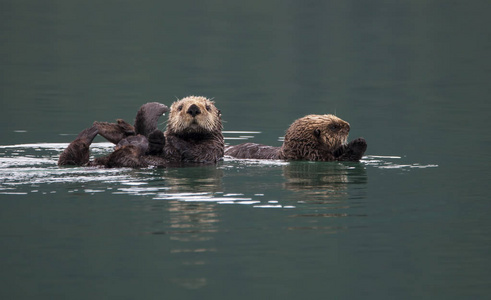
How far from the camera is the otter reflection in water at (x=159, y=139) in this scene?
833 centimetres

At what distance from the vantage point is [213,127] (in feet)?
29.8

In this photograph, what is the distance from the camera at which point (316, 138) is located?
372 inches

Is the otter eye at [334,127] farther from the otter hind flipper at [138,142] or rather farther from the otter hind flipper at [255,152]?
the otter hind flipper at [138,142]

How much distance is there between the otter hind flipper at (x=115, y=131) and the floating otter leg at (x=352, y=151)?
92.7 inches

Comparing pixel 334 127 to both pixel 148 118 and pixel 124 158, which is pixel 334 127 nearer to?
pixel 148 118

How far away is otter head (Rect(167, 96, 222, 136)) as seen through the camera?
8.70 meters

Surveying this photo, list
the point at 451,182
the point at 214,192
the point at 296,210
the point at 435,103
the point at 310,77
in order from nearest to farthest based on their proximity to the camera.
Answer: the point at 296,210, the point at 214,192, the point at 451,182, the point at 435,103, the point at 310,77

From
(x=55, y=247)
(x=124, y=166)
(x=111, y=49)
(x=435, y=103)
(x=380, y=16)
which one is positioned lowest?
(x=55, y=247)

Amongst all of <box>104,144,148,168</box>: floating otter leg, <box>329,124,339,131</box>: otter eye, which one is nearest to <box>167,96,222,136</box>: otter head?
<box>104,144,148,168</box>: floating otter leg

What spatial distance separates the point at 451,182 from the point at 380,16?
32.8 meters

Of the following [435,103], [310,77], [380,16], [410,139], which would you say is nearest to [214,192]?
[410,139]

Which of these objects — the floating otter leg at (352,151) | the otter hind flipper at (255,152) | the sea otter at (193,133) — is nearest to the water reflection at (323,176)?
the floating otter leg at (352,151)

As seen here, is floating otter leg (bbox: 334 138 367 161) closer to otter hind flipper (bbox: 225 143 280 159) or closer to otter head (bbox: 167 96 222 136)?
otter hind flipper (bbox: 225 143 280 159)

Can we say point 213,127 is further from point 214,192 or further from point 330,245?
point 330,245
